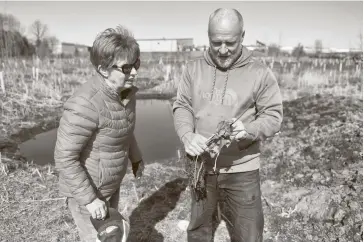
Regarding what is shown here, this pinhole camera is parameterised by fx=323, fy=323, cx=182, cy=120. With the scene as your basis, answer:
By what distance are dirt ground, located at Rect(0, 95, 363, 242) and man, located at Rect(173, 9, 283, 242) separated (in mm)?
1278

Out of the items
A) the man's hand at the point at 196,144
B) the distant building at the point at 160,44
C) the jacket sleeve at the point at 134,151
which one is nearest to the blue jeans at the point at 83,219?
the jacket sleeve at the point at 134,151

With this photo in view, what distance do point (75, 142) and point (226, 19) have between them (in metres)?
1.25

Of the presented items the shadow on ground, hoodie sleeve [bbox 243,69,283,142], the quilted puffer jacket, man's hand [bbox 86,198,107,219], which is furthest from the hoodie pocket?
the shadow on ground

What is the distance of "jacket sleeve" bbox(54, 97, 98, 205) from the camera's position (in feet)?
6.03

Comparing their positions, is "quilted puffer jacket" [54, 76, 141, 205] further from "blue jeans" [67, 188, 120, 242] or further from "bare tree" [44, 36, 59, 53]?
"bare tree" [44, 36, 59, 53]

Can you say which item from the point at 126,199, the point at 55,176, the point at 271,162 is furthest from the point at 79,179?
the point at 271,162

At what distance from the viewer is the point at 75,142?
1849mm

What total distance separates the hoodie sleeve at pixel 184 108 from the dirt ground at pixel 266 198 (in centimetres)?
166

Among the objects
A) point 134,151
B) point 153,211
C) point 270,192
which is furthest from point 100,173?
point 270,192

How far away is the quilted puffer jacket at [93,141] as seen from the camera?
1850 millimetres

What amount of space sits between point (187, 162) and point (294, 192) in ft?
8.52

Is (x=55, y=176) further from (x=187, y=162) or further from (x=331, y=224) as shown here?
(x=331, y=224)

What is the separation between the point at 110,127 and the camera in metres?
2.01

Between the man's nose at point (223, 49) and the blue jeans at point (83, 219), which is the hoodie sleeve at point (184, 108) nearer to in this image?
the man's nose at point (223, 49)
